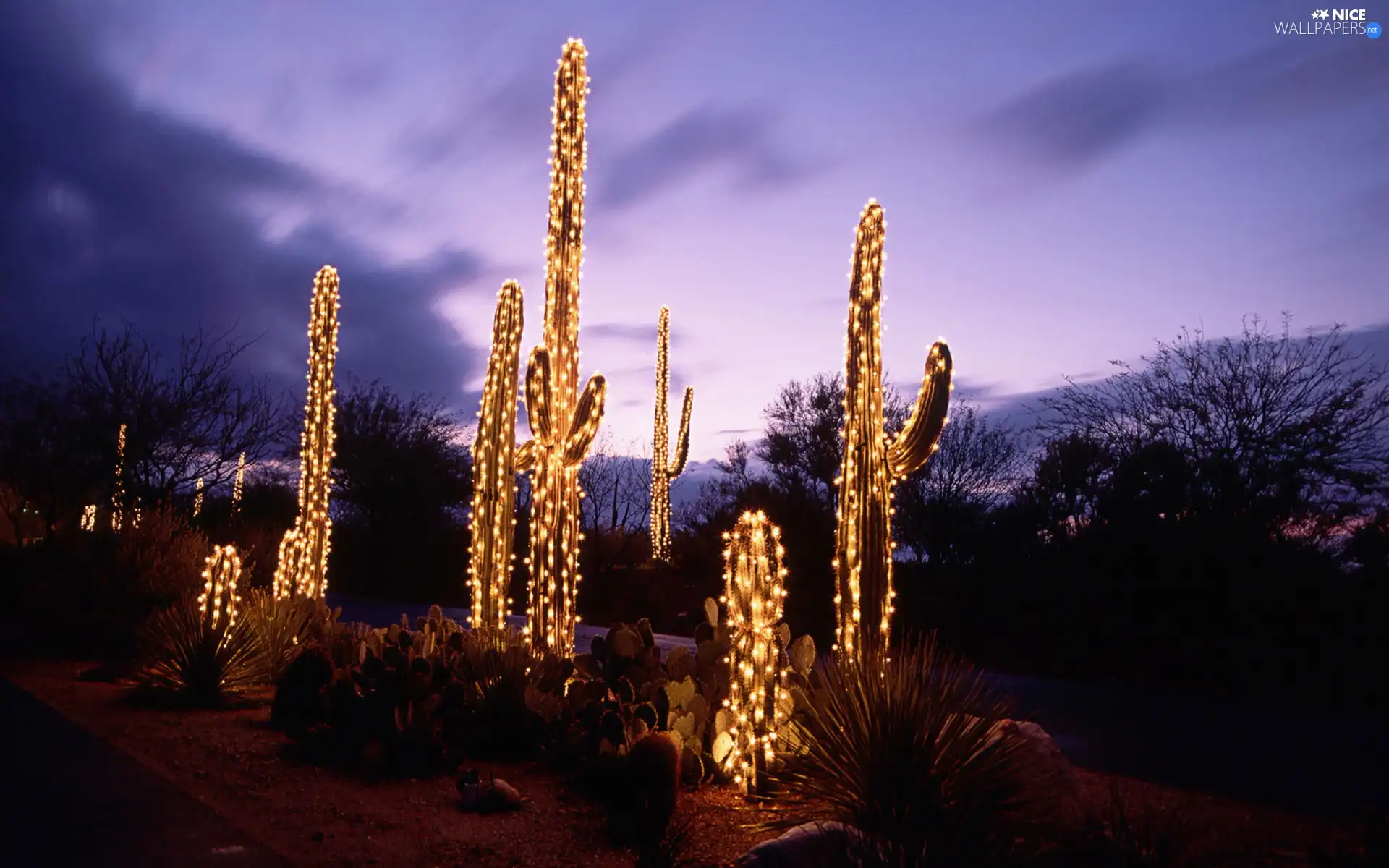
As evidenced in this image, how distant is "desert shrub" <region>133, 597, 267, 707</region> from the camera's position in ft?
30.5

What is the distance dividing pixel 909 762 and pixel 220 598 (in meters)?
7.32

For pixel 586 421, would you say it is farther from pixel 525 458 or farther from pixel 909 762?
A: pixel 909 762

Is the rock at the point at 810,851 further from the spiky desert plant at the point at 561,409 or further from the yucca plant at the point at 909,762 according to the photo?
the spiky desert plant at the point at 561,409

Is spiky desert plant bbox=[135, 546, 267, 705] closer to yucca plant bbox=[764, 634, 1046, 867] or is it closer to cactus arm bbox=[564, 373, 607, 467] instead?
cactus arm bbox=[564, 373, 607, 467]

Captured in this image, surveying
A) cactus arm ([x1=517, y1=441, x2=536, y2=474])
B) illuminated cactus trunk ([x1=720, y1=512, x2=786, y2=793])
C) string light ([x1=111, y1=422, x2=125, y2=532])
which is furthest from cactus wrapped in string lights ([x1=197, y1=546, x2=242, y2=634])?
string light ([x1=111, y1=422, x2=125, y2=532])

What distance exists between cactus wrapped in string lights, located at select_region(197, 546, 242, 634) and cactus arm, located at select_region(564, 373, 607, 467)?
357 cm

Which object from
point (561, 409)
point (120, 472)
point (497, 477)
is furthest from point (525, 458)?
point (120, 472)

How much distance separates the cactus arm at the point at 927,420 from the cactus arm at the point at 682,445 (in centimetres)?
2043

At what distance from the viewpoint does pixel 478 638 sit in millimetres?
8523

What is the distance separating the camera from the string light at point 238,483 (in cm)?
2278

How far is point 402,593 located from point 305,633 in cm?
1914

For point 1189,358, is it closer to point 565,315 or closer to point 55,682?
point 565,315

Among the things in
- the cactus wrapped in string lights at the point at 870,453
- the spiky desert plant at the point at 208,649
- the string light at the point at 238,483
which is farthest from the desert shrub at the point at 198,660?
the string light at the point at 238,483

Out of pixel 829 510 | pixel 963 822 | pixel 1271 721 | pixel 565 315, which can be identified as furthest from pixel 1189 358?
pixel 963 822
